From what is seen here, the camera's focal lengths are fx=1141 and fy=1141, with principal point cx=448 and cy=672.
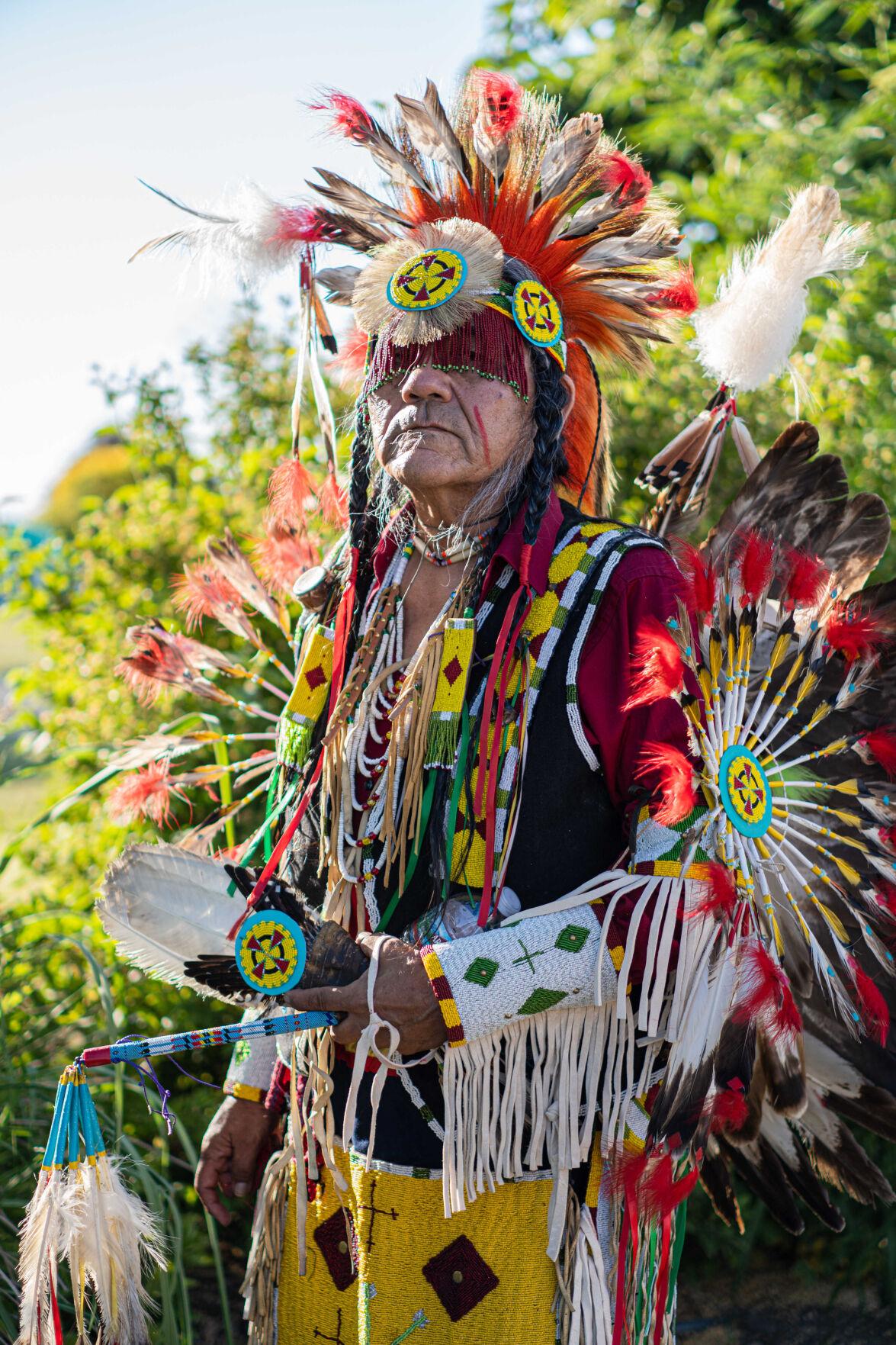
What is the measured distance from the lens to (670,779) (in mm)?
1537

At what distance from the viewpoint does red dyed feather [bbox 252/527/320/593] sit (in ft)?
7.52

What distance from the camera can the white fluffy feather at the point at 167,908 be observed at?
5.31ft

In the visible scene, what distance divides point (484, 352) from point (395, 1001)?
3.26 feet

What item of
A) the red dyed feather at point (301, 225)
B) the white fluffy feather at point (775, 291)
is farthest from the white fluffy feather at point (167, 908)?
the white fluffy feather at point (775, 291)

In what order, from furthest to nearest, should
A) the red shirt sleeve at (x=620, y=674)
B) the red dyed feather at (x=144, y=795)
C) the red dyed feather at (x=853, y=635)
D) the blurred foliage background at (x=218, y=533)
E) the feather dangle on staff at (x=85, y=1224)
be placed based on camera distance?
1. the blurred foliage background at (x=218, y=533)
2. the red dyed feather at (x=144, y=795)
3. the red dyed feather at (x=853, y=635)
4. the red shirt sleeve at (x=620, y=674)
5. the feather dangle on staff at (x=85, y=1224)

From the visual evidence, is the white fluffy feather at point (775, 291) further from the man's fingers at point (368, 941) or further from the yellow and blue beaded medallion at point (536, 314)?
the man's fingers at point (368, 941)

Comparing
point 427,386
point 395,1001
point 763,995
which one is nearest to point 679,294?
point 427,386

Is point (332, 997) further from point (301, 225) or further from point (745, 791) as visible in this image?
point (301, 225)

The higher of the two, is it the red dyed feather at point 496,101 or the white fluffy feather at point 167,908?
the red dyed feather at point 496,101

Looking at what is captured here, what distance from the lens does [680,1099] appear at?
1.51m

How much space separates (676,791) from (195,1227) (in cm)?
186

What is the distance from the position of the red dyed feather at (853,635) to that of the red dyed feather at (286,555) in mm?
1024

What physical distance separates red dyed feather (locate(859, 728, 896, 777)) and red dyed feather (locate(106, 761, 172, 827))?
127 centimetres

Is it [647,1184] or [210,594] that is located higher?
[210,594]
